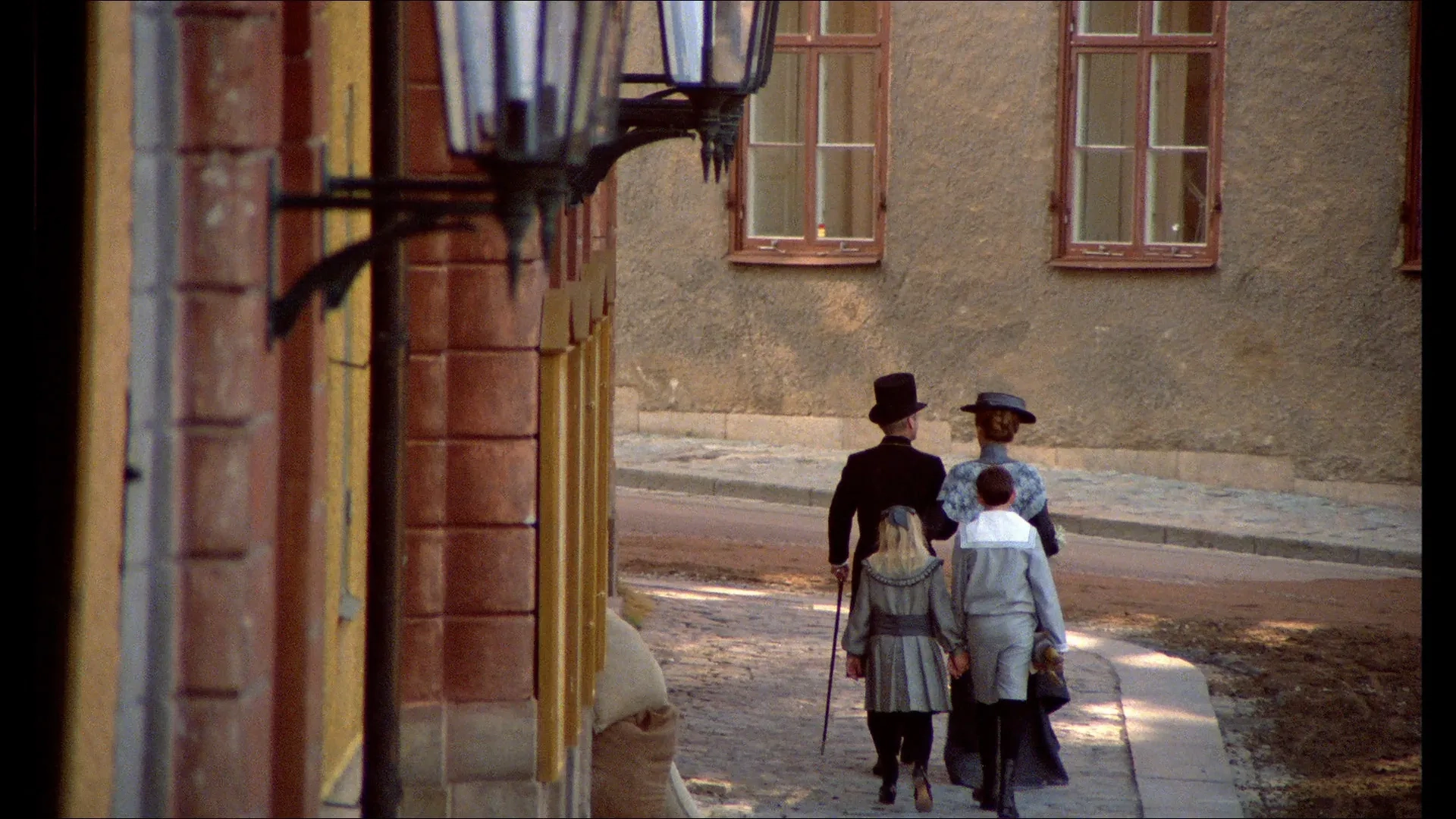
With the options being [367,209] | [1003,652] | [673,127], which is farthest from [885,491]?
[367,209]

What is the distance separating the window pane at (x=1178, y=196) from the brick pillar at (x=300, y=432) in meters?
13.2

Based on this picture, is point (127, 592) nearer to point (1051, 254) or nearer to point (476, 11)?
point (476, 11)

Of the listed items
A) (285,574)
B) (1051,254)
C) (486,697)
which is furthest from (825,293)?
(285,574)

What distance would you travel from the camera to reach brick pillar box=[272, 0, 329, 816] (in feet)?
12.0

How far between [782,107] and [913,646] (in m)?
9.90

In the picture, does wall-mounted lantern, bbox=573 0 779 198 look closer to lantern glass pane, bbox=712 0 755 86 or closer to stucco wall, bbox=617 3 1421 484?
lantern glass pane, bbox=712 0 755 86

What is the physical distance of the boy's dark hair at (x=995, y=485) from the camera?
7.51m

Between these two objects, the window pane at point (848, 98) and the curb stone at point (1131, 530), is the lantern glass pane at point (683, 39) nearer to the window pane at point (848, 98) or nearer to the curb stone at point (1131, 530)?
the curb stone at point (1131, 530)

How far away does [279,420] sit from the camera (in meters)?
3.67

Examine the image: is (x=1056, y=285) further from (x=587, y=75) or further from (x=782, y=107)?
(x=587, y=75)

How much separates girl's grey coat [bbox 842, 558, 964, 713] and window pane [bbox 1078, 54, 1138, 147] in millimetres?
9261

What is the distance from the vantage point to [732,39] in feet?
18.5

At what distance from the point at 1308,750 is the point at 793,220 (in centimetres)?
891

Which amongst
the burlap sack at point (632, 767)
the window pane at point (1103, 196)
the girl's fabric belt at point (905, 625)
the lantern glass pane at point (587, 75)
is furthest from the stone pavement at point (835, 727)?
the window pane at point (1103, 196)
